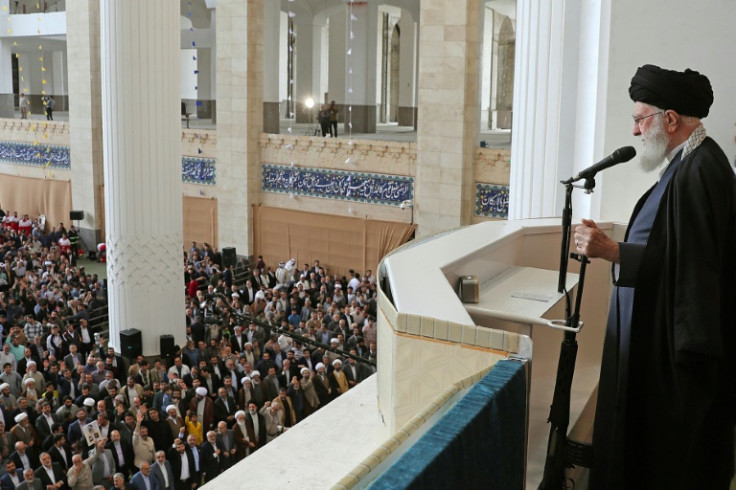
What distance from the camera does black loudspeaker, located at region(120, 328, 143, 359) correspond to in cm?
978

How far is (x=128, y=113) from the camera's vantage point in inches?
376

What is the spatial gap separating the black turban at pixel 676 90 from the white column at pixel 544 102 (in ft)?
5.40

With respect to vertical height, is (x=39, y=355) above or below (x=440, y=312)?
below

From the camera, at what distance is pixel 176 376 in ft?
26.4

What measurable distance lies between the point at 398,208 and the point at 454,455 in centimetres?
1211

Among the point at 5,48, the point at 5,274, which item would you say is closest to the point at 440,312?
the point at 5,274

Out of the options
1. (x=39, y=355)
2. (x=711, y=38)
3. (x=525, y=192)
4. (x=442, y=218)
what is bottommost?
(x=39, y=355)

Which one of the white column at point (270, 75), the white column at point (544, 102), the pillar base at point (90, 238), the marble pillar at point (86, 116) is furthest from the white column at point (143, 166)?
the pillar base at point (90, 238)

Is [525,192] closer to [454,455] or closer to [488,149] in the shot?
[454,455]

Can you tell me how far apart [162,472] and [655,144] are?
5.27 metres

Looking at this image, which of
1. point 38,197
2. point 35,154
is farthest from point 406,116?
point 38,197

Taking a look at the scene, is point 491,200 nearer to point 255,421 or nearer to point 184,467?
point 255,421

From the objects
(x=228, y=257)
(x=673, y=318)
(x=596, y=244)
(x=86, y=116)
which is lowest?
(x=228, y=257)

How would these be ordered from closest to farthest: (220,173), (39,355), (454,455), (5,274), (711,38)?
1. (454,455)
2. (711,38)
3. (39,355)
4. (5,274)
5. (220,173)
